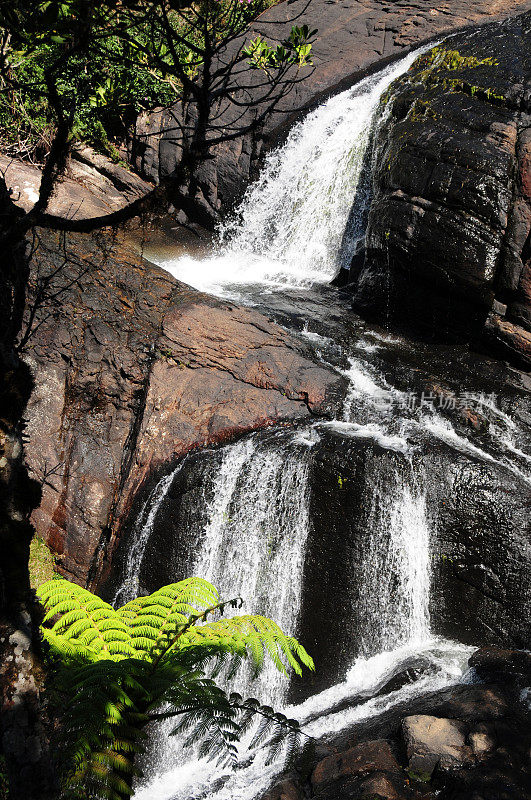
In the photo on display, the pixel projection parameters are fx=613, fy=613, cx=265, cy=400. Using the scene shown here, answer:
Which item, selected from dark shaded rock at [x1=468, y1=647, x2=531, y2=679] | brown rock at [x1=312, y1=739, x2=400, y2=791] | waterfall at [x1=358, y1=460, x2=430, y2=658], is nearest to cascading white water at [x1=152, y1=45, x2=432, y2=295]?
waterfall at [x1=358, y1=460, x2=430, y2=658]

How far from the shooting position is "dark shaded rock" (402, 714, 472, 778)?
383 centimetres

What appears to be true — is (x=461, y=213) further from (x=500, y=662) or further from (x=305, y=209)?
(x=500, y=662)

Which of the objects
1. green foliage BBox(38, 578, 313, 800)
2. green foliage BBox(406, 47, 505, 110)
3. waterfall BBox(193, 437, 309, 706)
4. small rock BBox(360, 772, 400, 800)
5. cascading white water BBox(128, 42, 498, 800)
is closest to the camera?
green foliage BBox(38, 578, 313, 800)

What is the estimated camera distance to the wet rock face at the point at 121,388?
268 inches

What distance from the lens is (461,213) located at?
840cm

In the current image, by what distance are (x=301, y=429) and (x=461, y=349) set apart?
316 cm

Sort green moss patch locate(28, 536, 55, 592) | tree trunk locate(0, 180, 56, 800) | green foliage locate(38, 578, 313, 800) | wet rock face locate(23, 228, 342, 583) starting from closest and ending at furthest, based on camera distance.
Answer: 1. tree trunk locate(0, 180, 56, 800)
2. green foliage locate(38, 578, 313, 800)
3. green moss patch locate(28, 536, 55, 592)
4. wet rock face locate(23, 228, 342, 583)

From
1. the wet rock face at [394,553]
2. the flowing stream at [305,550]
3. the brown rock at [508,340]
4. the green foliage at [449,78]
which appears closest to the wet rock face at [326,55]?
the green foliage at [449,78]

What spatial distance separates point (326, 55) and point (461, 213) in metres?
8.77

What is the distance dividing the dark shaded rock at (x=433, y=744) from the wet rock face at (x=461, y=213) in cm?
554

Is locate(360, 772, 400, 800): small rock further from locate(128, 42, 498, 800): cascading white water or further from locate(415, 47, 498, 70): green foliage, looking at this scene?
locate(415, 47, 498, 70): green foliage

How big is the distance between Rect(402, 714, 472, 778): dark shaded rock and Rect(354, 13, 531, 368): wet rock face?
18.2 ft

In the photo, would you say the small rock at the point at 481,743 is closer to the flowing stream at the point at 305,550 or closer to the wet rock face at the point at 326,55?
the flowing stream at the point at 305,550

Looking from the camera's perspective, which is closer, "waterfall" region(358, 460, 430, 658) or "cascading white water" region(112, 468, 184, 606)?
"waterfall" region(358, 460, 430, 658)
